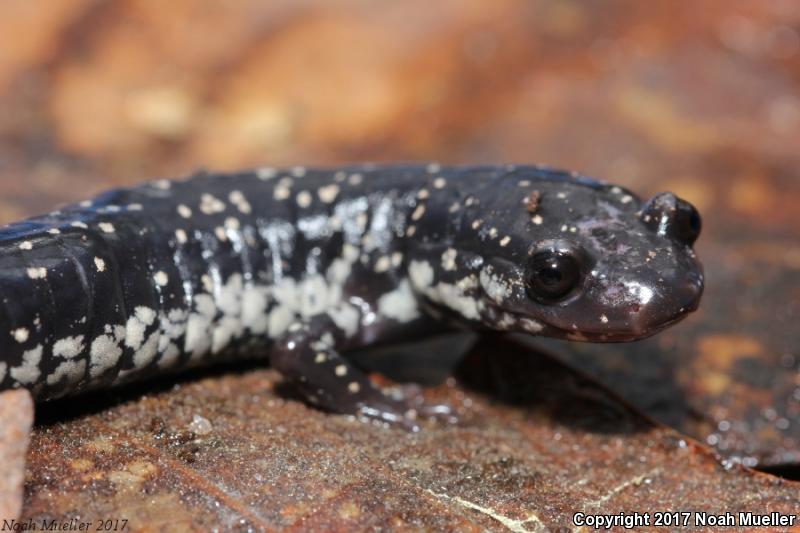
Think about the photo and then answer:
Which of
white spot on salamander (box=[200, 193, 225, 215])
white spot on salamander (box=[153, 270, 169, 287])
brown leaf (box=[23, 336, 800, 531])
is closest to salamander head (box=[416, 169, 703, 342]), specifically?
brown leaf (box=[23, 336, 800, 531])

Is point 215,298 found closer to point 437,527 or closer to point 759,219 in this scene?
point 437,527

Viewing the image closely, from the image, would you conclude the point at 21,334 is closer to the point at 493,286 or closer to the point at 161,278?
the point at 161,278

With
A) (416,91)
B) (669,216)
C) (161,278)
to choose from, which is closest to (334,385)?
(161,278)

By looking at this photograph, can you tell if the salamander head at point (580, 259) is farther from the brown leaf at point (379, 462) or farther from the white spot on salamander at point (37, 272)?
the white spot on salamander at point (37, 272)

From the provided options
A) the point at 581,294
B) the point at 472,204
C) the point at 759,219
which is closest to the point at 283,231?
the point at 472,204

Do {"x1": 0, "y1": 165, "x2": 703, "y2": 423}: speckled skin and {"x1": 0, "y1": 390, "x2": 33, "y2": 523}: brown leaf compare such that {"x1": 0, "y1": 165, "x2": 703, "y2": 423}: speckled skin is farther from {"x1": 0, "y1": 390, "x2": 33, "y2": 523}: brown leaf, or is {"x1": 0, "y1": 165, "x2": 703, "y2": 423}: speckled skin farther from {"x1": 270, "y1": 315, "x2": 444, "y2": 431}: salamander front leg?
{"x1": 0, "y1": 390, "x2": 33, "y2": 523}: brown leaf
